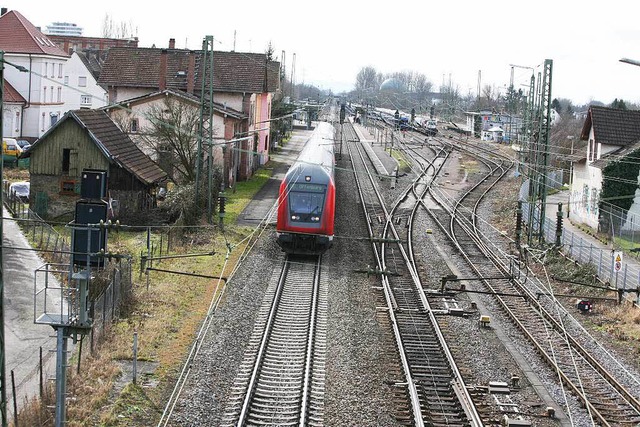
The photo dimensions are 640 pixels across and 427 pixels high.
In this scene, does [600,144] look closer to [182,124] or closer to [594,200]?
[594,200]

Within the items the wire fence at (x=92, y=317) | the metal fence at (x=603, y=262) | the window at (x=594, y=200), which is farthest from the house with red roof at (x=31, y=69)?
the metal fence at (x=603, y=262)

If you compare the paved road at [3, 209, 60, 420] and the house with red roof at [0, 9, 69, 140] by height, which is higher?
the house with red roof at [0, 9, 69, 140]

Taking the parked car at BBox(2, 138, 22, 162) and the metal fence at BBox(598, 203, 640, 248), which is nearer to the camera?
the metal fence at BBox(598, 203, 640, 248)

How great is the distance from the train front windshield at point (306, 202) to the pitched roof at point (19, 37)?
1516 inches

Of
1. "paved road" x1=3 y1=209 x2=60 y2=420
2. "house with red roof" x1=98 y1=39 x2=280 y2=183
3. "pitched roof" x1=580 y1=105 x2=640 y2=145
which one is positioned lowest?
"paved road" x1=3 y1=209 x2=60 y2=420

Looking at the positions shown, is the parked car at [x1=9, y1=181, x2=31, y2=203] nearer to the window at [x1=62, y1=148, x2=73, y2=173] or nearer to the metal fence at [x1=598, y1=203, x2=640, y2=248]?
the window at [x1=62, y1=148, x2=73, y2=173]

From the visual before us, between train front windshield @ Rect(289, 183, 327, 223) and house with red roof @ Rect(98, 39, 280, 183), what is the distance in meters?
19.8

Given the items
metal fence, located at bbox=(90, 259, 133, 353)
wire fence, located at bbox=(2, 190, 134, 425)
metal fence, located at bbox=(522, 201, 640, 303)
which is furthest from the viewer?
metal fence, located at bbox=(522, 201, 640, 303)

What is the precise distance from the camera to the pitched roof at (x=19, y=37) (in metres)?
59.0

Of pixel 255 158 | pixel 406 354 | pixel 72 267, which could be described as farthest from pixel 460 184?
pixel 72 267

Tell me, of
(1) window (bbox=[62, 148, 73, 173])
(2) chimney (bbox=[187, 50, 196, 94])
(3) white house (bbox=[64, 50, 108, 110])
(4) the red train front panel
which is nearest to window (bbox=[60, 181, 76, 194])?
(1) window (bbox=[62, 148, 73, 173])

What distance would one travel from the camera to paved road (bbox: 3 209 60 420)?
16297 mm

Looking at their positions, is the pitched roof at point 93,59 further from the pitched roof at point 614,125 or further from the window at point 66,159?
the pitched roof at point 614,125

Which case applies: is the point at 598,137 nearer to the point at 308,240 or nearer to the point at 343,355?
the point at 308,240
